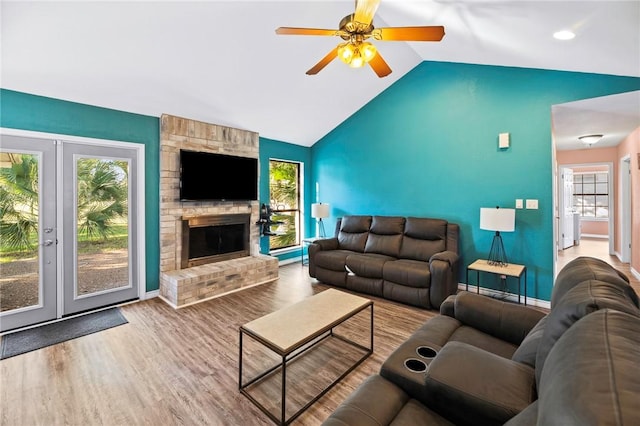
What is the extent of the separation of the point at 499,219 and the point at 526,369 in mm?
2685

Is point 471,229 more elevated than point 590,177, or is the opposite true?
point 590,177

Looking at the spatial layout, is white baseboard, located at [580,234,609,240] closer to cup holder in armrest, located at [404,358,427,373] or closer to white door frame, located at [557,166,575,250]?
white door frame, located at [557,166,575,250]

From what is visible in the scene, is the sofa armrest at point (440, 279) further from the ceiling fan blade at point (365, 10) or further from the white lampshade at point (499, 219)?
the ceiling fan blade at point (365, 10)

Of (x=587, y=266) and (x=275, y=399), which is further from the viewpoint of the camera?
(x=275, y=399)

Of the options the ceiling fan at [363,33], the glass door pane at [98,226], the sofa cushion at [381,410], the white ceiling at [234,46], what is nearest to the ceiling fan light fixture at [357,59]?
the ceiling fan at [363,33]

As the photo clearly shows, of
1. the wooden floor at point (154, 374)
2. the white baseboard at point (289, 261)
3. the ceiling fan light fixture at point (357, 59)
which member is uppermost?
the ceiling fan light fixture at point (357, 59)

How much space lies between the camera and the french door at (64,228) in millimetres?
3004

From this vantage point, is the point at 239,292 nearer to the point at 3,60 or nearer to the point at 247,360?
the point at 247,360

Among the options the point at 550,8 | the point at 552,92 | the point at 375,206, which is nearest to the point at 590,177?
the point at 552,92

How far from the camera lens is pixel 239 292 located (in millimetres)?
4184

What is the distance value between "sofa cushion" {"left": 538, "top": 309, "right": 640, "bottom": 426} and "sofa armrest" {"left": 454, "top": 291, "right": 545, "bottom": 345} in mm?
1040

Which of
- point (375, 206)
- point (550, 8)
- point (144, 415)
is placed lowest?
point (144, 415)

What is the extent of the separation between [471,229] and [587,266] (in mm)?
2665

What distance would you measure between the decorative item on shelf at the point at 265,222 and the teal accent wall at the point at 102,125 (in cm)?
170
